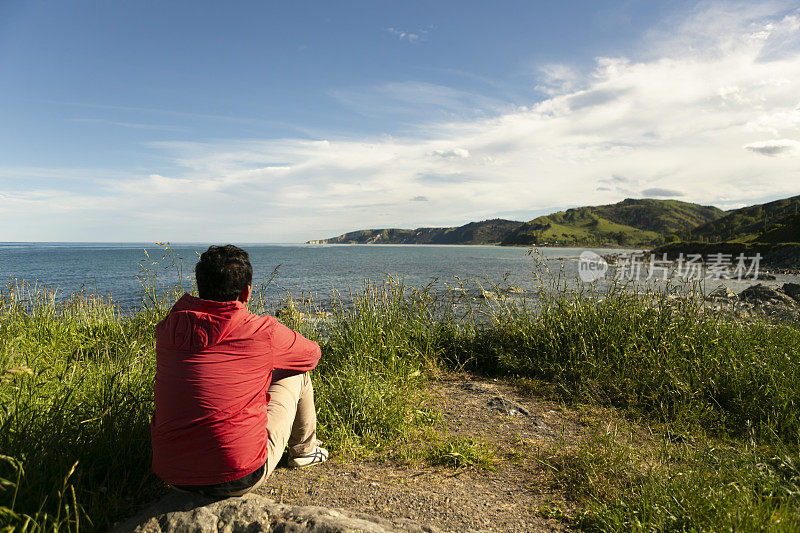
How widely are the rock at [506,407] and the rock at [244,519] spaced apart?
2.61m

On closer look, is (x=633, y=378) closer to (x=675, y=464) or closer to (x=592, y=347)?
(x=592, y=347)

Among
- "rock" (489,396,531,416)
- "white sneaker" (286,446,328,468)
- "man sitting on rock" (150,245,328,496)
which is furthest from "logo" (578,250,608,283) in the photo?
"man sitting on rock" (150,245,328,496)

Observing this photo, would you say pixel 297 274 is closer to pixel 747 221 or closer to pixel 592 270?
pixel 592 270

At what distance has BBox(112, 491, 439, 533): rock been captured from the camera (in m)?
2.53

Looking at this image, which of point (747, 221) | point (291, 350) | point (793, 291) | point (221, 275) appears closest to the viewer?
point (221, 275)

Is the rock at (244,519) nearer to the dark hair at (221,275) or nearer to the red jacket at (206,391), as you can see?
the red jacket at (206,391)

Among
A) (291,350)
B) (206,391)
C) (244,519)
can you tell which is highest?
(291,350)

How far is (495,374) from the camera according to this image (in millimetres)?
6582

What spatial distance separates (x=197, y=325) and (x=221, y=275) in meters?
0.35

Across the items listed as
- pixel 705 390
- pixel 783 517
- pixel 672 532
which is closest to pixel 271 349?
pixel 672 532

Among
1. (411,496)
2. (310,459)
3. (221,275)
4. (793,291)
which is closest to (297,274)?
(793,291)

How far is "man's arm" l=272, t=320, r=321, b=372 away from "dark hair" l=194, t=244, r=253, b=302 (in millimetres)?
419

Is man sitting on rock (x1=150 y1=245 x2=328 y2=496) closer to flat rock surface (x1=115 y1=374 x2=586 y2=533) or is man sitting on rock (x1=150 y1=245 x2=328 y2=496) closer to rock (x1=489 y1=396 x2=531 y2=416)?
flat rock surface (x1=115 y1=374 x2=586 y2=533)

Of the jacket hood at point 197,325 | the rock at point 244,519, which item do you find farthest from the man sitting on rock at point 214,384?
the rock at point 244,519
